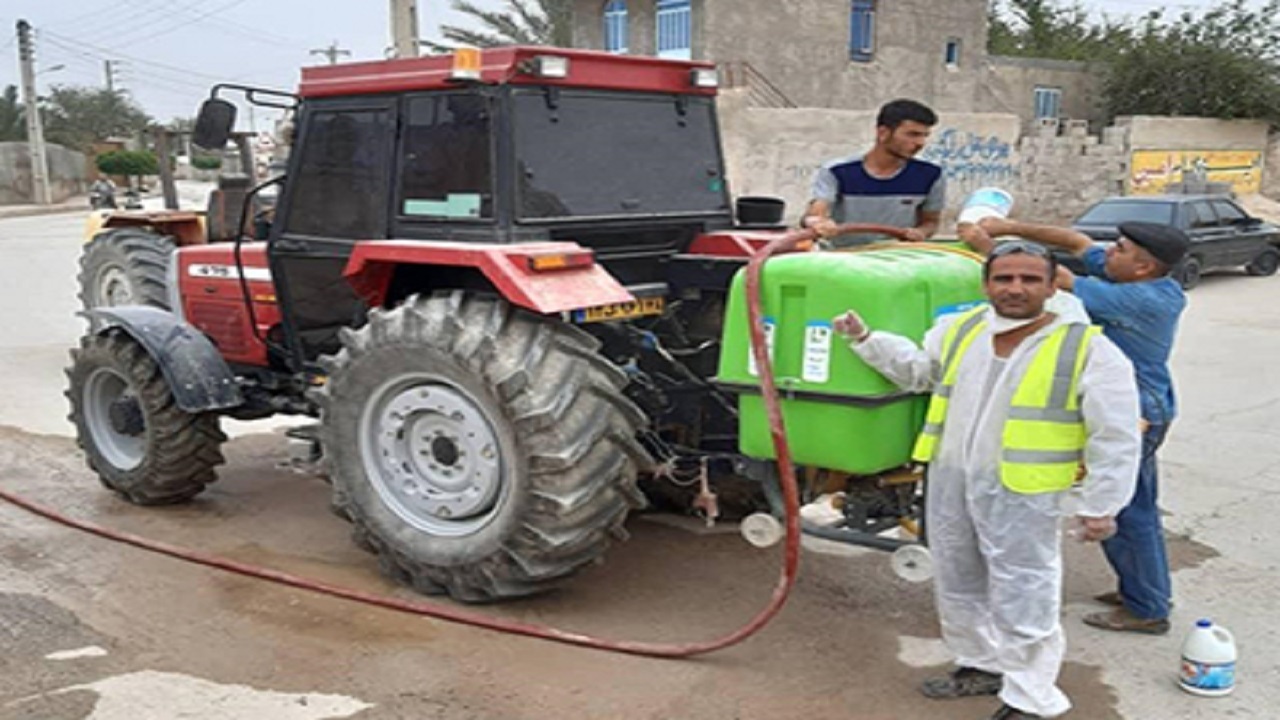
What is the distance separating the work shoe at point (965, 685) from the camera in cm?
384

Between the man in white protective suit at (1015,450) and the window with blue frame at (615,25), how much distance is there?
77.5 feet

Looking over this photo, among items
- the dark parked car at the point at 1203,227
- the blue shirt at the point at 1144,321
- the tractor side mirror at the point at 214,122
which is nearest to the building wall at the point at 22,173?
the dark parked car at the point at 1203,227

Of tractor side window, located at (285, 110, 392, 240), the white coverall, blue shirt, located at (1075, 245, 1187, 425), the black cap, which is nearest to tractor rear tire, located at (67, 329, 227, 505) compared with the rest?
tractor side window, located at (285, 110, 392, 240)

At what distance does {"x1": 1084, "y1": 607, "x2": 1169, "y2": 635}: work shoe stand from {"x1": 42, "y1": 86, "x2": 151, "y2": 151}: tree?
5710cm

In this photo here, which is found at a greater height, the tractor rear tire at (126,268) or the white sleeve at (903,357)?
the white sleeve at (903,357)

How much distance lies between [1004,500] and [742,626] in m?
1.37

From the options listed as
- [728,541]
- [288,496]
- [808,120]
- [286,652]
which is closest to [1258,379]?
[728,541]

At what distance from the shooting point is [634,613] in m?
4.59

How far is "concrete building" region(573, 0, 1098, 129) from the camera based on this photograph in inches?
933

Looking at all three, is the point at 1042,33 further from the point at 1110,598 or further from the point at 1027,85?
the point at 1110,598

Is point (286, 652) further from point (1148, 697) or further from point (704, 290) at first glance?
point (1148, 697)

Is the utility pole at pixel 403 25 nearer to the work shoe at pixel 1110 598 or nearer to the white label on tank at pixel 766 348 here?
the white label on tank at pixel 766 348

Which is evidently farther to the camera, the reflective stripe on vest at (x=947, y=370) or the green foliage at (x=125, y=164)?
the green foliage at (x=125, y=164)

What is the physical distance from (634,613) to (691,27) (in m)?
20.7
